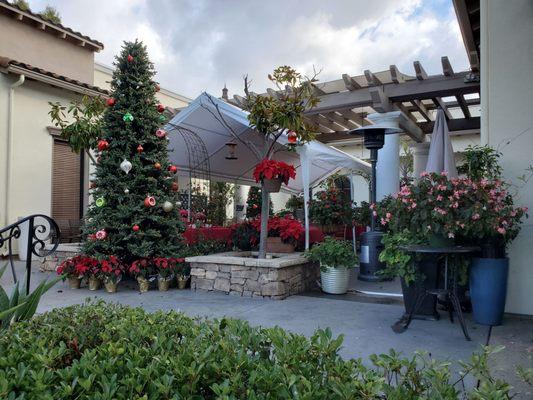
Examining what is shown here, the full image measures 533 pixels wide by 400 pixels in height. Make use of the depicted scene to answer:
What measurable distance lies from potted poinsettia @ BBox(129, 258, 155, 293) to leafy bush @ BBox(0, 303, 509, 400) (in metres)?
3.67

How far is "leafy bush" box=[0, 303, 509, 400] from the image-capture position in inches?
58.2

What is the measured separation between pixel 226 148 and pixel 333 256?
12.6 feet

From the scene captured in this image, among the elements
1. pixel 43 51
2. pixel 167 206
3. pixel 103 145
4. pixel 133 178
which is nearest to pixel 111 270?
pixel 167 206

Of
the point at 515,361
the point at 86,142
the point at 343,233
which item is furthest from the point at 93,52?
the point at 515,361

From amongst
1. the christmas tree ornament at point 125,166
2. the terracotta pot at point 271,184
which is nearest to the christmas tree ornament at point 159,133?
the christmas tree ornament at point 125,166

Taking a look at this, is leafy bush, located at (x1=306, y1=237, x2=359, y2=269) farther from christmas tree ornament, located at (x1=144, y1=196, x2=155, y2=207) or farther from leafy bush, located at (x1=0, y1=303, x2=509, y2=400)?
leafy bush, located at (x1=0, y1=303, x2=509, y2=400)

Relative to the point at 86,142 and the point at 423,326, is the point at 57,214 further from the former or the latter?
the point at 423,326

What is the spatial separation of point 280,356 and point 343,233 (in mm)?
7859

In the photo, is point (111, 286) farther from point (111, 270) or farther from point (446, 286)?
point (446, 286)

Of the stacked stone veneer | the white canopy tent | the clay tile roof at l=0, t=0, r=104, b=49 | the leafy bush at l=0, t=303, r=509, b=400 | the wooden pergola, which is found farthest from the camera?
the clay tile roof at l=0, t=0, r=104, b=49

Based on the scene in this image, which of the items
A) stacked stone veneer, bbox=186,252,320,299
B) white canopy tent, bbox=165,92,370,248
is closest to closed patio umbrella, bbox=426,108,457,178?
white canopy tent, bbox=165,92,370,248

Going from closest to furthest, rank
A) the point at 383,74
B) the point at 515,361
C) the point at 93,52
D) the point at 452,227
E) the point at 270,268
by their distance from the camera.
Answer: the point at 515,361
the point at 452,227
the point at 270,268
the point at 383,74
the point at 93,52

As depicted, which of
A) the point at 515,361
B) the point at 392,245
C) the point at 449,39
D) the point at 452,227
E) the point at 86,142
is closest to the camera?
the point at 515,361

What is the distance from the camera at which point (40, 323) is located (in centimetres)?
246
